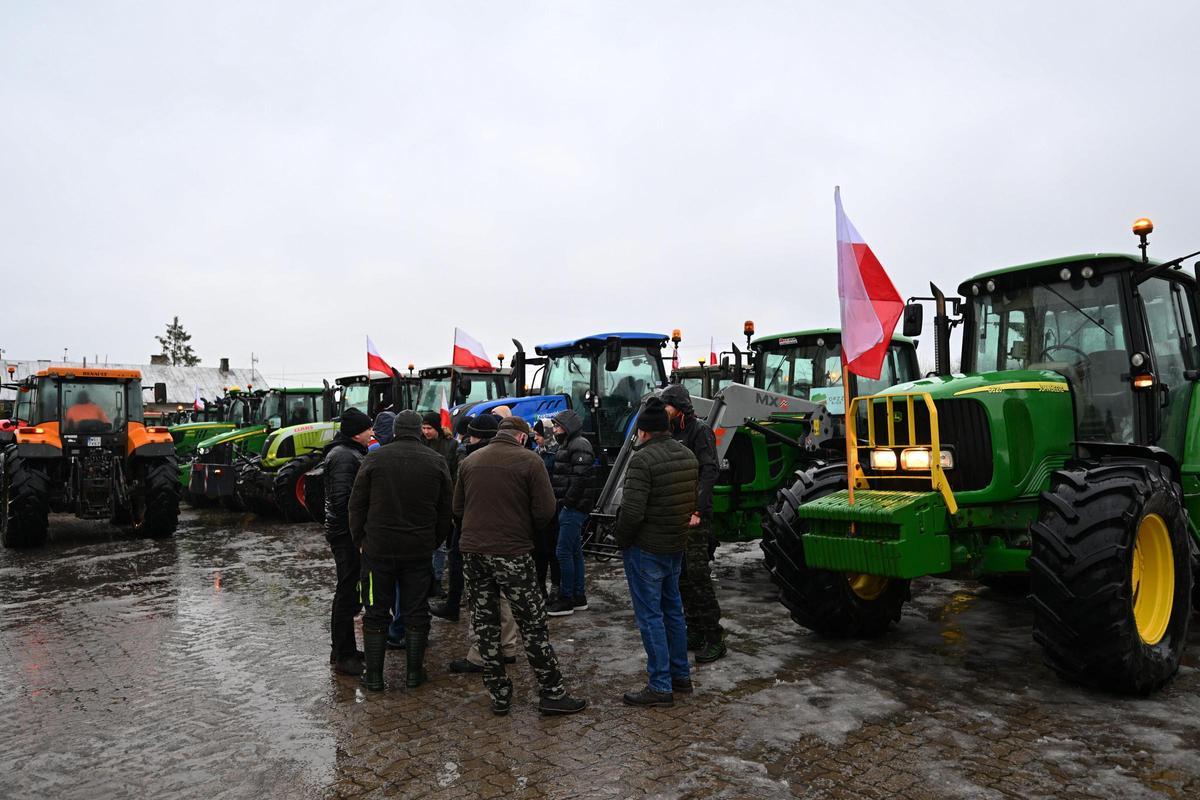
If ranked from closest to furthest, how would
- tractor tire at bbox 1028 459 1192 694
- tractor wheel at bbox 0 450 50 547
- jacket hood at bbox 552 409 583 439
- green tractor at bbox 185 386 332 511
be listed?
1. tractor tire at bbox 1028 459 1192 694
2. jacket hood at bbox 552 409 583 439
3. tractor wheel at bbox 0 450 50 547
4. green tractor at bbox 185 386 332 511

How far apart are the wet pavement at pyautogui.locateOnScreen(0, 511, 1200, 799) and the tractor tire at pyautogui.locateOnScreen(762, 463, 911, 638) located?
0.63 feet

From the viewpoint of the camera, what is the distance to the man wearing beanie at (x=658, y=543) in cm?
491

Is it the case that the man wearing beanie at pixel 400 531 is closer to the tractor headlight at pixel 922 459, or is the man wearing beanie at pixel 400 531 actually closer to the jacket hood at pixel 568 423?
the jacket hood at pixel 568 423

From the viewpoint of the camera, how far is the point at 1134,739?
13.7ft

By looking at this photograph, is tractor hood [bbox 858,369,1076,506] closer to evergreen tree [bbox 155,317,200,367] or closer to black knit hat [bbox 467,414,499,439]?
black knit hat [bbox 467,414,499,439]

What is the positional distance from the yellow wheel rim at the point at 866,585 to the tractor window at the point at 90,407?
1181 centimetres

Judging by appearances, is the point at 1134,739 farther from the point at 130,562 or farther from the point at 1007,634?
the point at 130,562

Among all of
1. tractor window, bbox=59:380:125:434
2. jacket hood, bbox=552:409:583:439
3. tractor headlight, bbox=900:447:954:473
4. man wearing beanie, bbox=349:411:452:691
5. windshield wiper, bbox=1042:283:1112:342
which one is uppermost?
windshield wiper, bbox=1042:283:1112:342

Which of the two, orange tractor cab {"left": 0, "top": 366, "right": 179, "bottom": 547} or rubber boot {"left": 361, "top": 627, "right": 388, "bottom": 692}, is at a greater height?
orange tractor cab {"left": 0, "top": 366, "right": 179, "bottom": 547}

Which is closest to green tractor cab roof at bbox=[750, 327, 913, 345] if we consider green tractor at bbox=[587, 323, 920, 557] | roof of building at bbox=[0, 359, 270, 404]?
green tractor at bbox=[587, 323, 920, 557]

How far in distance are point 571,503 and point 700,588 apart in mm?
1749

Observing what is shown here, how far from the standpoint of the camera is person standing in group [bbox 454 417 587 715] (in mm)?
4852

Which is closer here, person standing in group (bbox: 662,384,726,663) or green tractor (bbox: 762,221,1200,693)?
green tractor (bbox: 762,221,1200,693)

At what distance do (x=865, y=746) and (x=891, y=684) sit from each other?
3.37 ft
